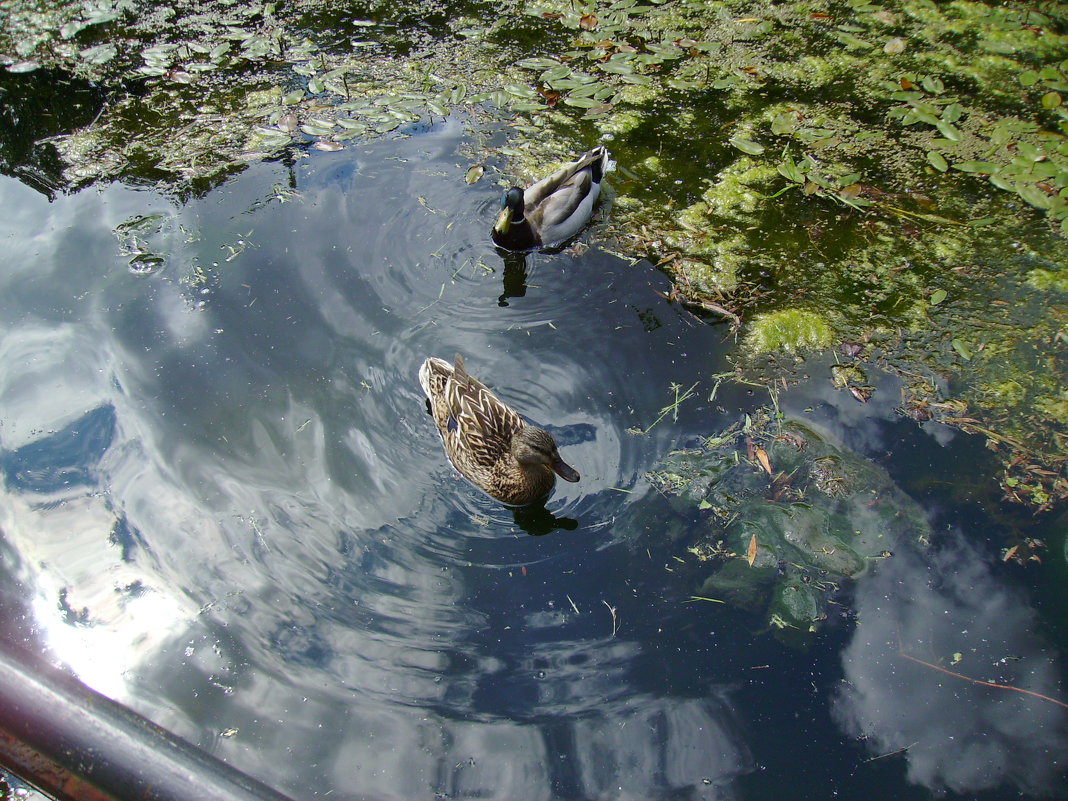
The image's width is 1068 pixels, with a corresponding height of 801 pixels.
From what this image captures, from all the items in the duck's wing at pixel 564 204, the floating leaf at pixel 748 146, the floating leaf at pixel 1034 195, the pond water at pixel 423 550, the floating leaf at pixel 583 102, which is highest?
the floating leaf at pixel 583 102

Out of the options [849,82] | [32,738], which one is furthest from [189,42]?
[32,738]

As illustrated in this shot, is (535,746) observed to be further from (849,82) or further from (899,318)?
(849,82)

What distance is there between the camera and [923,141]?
4.89 metres

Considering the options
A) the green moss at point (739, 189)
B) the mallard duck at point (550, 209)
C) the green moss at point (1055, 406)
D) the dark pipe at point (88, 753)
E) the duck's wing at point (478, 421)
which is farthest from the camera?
the green moss at point (739, 189)

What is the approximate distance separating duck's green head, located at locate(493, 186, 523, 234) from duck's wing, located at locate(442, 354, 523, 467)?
1278mm

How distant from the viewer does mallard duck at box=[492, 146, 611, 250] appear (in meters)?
4.35

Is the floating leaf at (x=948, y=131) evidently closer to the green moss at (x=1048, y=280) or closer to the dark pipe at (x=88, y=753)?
the green moss at (x=1048, y=280)

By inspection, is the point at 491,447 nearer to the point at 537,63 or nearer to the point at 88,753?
the point at 88,753

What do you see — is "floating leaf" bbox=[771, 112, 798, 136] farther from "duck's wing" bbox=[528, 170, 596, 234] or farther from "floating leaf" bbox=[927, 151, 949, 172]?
"duck's wing" bbox=[528, 170, 596, 234]

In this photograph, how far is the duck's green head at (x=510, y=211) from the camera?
426 cm

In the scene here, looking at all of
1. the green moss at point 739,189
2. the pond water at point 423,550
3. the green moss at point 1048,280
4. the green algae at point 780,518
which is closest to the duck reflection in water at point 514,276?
the pond water at point 423,550

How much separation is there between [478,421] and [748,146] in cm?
299

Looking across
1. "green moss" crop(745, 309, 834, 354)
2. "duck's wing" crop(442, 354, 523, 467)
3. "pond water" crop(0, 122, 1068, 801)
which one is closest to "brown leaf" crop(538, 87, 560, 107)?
"pond water" crop(0, 122, 1068, 801)

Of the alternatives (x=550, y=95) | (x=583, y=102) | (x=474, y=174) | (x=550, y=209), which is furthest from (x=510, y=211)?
(x=550, y=95)
